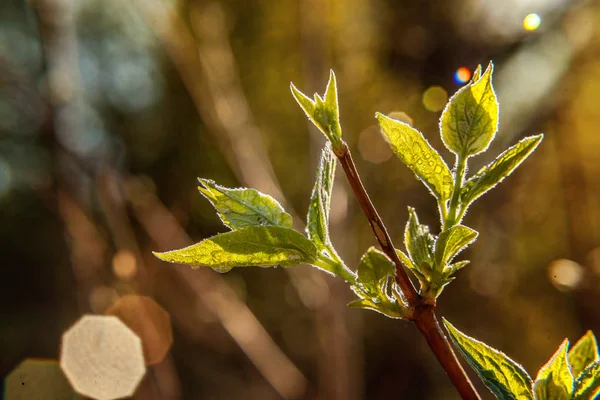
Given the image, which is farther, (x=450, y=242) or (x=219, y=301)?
(x=219, y=301)

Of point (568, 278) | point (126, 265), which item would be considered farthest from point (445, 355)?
point (126, 265)

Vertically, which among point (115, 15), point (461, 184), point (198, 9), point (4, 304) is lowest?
point (461, 184)

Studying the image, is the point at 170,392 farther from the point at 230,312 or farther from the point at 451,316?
the point at 451,316

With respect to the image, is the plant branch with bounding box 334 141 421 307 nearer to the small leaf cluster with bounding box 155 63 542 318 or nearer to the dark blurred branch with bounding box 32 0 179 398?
the small leaf cluster with bounding box 155 63 542 318

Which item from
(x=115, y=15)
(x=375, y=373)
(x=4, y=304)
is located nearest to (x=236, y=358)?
(x=375, y=373)

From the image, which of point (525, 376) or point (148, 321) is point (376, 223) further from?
point (148, 321)

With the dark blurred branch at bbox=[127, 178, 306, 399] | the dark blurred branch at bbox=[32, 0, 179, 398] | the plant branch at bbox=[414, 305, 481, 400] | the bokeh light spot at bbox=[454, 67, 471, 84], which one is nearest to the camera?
the plant branch at bbox=[414, 305, 481, 400]

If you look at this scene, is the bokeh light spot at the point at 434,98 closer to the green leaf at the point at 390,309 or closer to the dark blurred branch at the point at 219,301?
the dark blurred branch at the point at 219,301

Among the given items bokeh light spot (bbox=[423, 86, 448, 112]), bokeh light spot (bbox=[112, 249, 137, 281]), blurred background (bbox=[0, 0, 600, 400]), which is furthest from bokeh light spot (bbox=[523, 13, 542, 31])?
bokeh light spot (bbox=[112, 249, 137, 281])
